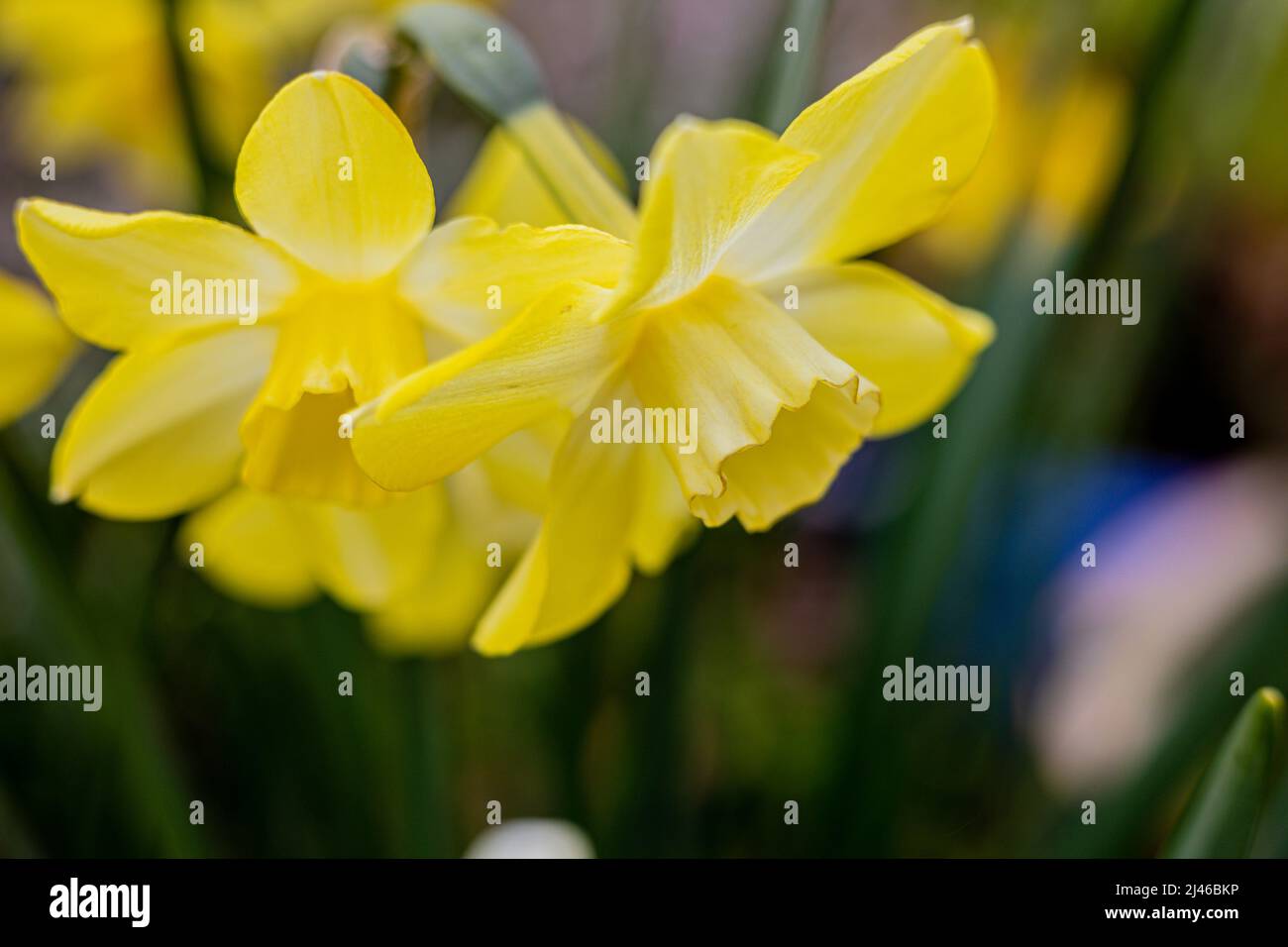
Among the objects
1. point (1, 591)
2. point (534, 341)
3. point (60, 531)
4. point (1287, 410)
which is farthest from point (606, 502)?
point (1287, 410)
